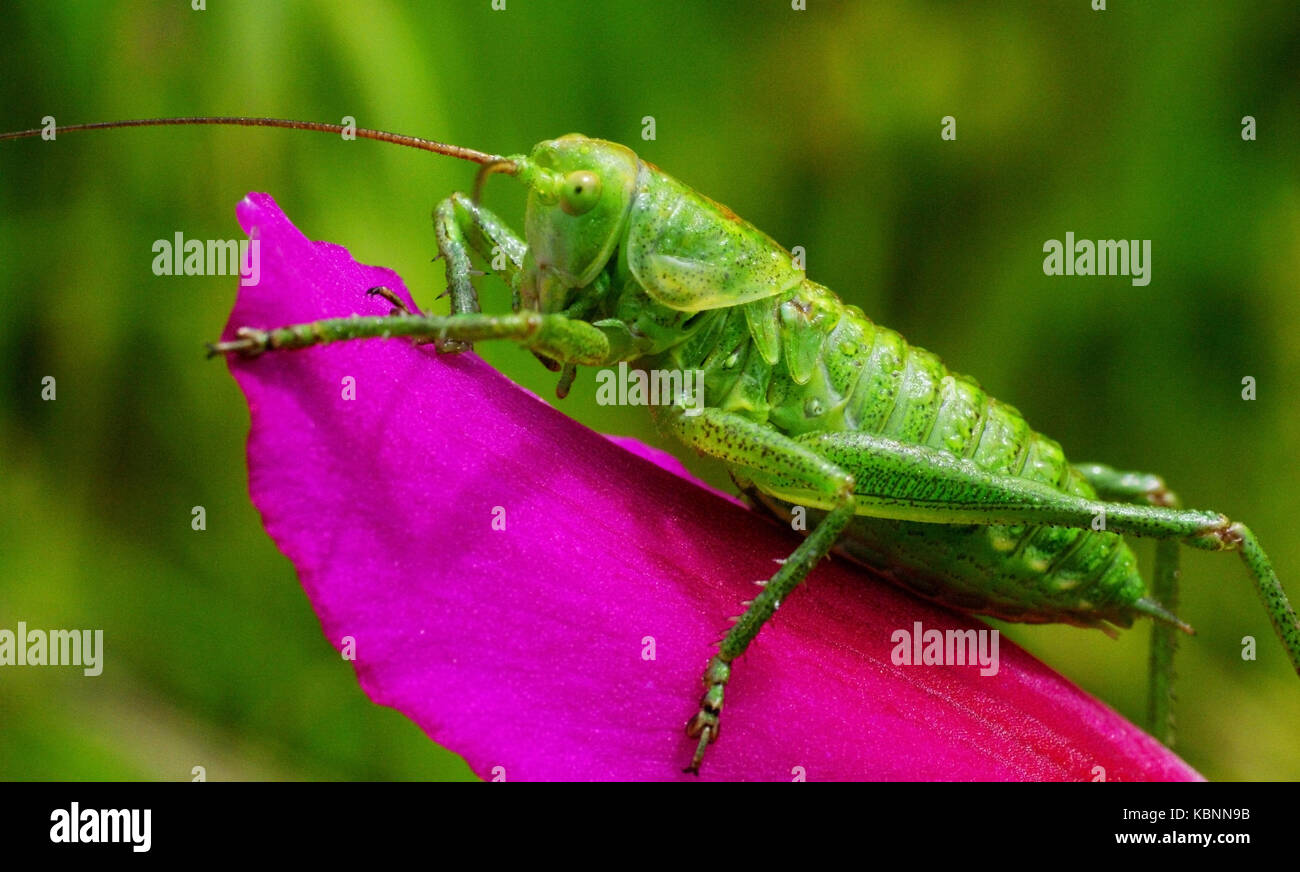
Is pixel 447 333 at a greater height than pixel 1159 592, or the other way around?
pixel 447 333

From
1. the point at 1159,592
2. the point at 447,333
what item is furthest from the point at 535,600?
the point at 1159,592

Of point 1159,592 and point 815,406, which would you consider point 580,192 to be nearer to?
point 815,406

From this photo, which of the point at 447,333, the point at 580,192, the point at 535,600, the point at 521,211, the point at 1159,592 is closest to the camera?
the point at 535,600

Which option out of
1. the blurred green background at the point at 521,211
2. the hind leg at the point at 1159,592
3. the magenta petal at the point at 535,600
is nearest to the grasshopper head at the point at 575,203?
the magenta petal at the point at 535,600

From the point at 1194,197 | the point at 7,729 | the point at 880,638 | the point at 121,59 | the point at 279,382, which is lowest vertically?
the point at 7,729

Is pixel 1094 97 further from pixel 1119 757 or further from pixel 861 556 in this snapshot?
pixel 1119 757

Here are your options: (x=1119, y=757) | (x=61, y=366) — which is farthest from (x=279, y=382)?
(x=61, y=366)

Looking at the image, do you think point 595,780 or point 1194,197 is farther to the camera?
point 1194,197
